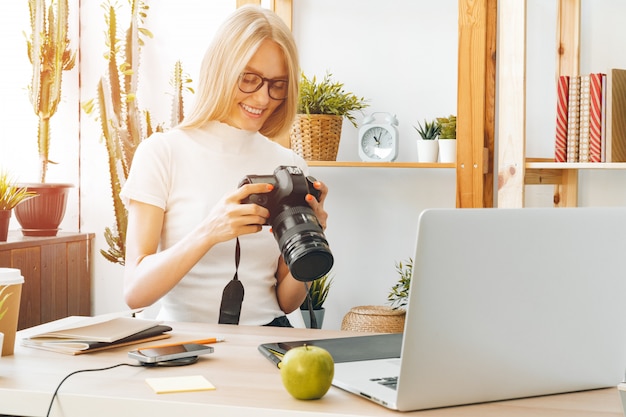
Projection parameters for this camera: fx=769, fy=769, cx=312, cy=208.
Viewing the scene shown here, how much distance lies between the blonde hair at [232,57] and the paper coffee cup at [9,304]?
749 mm

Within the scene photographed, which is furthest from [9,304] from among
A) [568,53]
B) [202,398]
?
[568,53]

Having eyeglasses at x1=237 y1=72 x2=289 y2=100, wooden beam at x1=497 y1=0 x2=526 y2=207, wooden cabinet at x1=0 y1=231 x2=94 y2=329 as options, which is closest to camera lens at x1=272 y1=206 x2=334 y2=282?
eyeglasses at x1=237 y1=72 x2=289 y2=100

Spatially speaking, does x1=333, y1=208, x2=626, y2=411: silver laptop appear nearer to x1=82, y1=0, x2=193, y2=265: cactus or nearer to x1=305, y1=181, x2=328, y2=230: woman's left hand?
x1=305, y1=181, x2=328, y2=230: woman's left hand

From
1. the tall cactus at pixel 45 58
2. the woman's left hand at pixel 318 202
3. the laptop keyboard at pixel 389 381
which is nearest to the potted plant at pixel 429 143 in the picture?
the woman's left hand at pixel 318 202

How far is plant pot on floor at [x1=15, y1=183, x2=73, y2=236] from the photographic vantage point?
301cm

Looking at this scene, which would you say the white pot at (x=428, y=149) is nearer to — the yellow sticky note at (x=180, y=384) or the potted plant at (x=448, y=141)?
the potted plant at (x=448, y=141)

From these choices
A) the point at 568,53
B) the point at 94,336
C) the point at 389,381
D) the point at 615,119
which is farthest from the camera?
the point at 568,53

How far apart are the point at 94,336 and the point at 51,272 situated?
183 cm

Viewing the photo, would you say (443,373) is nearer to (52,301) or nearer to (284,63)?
(284,63)

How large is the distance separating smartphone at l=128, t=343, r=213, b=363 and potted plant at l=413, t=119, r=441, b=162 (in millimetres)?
1572

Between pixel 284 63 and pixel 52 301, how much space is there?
5.39ft

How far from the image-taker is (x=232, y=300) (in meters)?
1.77

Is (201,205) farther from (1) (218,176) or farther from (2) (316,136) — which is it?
(2) (316,136)

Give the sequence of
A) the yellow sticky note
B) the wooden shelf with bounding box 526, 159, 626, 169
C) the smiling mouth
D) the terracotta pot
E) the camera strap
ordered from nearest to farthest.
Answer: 1. the yellow sticky note
2. the camera strap
3. the smiling mouth
4. the wooden shelf with bounding box 526, 159, 626, 169
5. the terracotta pot
